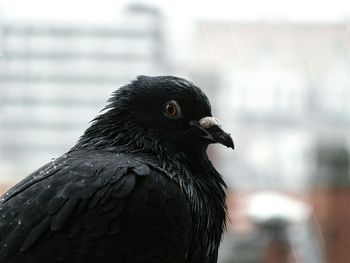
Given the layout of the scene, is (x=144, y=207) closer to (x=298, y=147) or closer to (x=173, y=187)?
(x=173, y=187)

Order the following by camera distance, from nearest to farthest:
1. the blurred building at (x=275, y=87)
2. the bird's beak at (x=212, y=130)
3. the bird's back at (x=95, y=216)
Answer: the bird's back at (x=95, y=216) → the bird's beak at (x=212, y=130) → the blurred building at (x=275, y=87)

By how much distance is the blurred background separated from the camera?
308 cm

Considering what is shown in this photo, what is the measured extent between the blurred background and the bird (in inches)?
36.3

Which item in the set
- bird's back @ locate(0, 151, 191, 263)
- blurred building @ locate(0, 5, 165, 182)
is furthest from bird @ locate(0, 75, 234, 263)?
blurred building @ locate(0, 5, 165, 182)

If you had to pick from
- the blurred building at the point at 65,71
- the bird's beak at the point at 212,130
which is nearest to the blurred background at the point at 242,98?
the blurred building at the point at 65,71

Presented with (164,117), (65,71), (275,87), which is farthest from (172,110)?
(275,87)

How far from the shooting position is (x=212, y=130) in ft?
5.98

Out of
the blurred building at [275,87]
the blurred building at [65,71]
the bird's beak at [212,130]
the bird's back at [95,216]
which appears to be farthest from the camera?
the blurred building at [275,87]

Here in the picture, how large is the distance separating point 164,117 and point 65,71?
55.8 inches

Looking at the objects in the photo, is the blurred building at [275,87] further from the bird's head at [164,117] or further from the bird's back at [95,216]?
the bird's back at [95,216]

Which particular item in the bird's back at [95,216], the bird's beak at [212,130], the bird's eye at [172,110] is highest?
the bird's eye at [172,110]

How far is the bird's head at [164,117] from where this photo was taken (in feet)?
5.98

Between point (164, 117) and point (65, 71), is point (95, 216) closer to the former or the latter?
point (164, 117)

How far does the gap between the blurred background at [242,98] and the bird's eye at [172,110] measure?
38.0 inches
